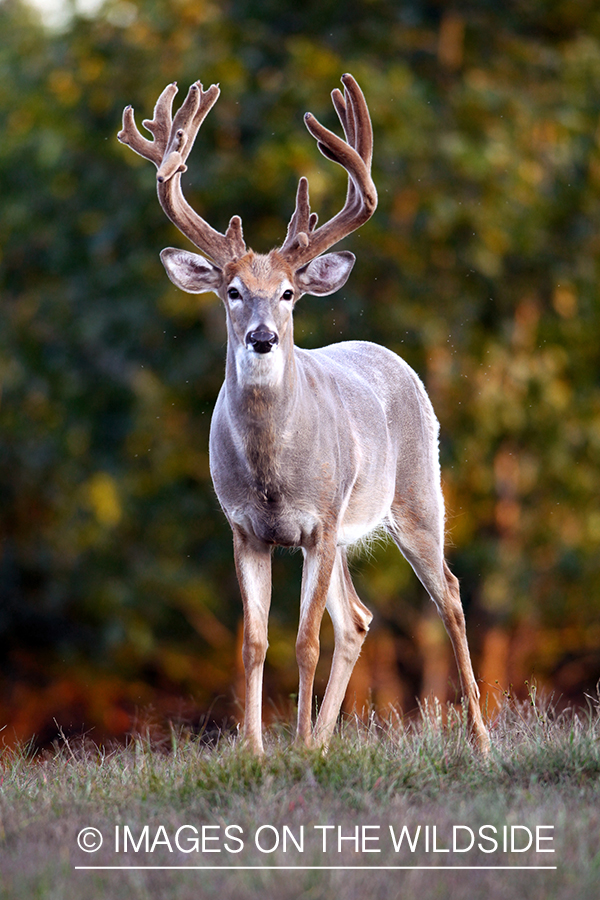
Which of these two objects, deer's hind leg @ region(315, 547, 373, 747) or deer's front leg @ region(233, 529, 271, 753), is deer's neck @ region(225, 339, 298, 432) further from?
deer's hind leg @ region(315, 547, 373, 747)

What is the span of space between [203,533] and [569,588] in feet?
13.2

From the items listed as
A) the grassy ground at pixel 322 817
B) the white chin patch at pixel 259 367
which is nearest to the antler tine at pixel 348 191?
the white chin patch at pixel 259 367

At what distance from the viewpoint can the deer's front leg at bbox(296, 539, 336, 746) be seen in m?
5.91

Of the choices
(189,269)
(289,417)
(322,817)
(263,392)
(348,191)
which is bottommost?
(322,817)

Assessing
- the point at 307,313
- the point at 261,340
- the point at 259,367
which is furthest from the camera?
the point at 307,313

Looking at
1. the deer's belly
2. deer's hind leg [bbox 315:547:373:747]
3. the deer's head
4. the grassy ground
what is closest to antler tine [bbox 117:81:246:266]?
the deer's head

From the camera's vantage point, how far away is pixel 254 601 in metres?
6.05

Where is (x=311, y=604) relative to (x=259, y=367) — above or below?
below

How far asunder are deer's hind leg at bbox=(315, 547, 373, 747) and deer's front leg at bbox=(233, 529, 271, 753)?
723mm

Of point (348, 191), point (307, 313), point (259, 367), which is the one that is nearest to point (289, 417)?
point (259, 367)

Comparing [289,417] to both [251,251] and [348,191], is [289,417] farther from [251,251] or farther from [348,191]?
[348,191]

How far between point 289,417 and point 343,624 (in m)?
1.57

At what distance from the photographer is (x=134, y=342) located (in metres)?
14.0

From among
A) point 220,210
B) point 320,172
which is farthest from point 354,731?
point 220,210
